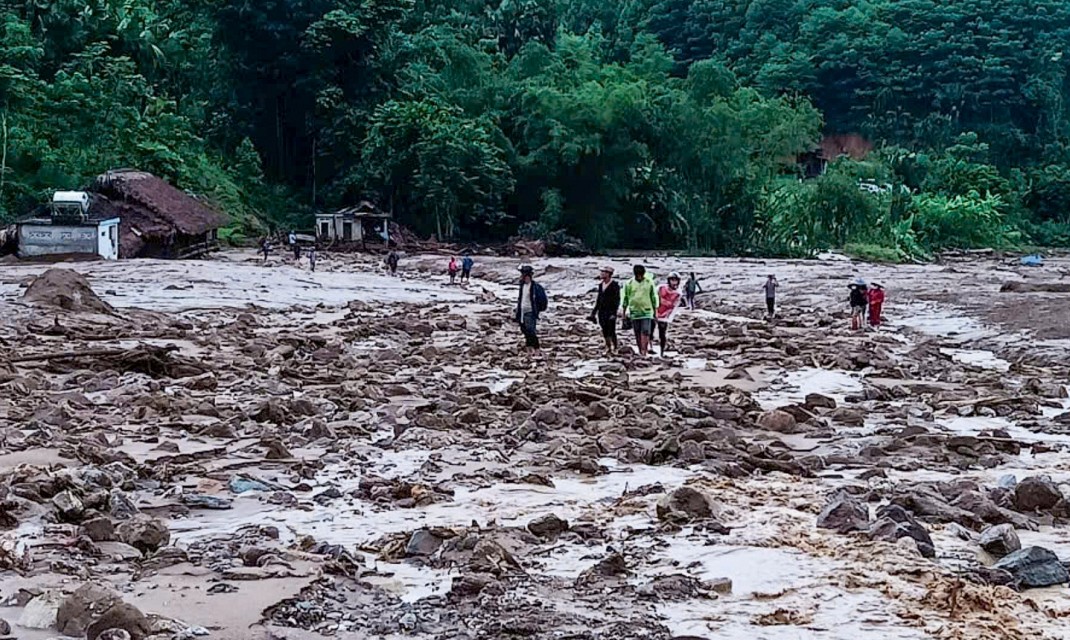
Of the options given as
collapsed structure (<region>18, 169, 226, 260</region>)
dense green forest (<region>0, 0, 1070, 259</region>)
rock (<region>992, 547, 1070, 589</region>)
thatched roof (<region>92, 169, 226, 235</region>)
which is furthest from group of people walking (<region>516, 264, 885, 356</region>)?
dense green forest (<region>0, 0, 1070, 259</region>)

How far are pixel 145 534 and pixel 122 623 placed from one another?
1.48m

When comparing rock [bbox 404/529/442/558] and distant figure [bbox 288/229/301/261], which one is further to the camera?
distant figure [bbox 288/229/301/261]

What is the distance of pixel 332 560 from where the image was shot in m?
6.02

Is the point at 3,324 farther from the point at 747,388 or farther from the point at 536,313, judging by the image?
the point at 747,388

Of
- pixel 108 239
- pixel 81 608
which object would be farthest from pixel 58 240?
pixel 81 608

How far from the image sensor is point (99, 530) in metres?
6.36

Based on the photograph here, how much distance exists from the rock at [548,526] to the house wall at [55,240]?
97.9ft

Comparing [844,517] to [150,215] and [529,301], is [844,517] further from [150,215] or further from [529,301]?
[150,215]

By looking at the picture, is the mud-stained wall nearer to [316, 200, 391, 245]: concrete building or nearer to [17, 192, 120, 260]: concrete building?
[17, 192, 120, 260]: concrete building

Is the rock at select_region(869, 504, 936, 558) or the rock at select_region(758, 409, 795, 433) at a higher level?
the rock at select_region(869, 504, 936, 558)

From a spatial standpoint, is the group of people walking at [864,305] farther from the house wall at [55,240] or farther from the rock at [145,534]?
the house wall at [55,240]

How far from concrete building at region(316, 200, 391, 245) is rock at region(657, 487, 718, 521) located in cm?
4185

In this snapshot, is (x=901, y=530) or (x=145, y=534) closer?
(x=145, y=534)

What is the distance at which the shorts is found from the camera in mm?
15555
